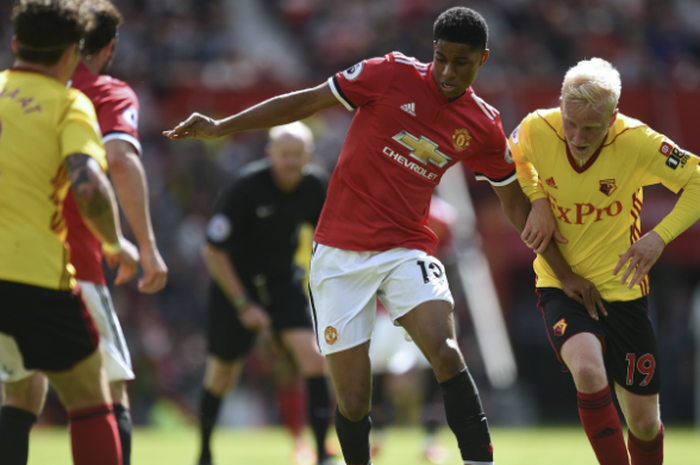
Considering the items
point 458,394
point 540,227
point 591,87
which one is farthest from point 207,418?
point 591,87

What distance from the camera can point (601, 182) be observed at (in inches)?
191

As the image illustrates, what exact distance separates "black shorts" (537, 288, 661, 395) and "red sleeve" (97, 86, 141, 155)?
258cm

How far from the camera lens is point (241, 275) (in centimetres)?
746

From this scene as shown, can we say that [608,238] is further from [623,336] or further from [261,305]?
[261,305]

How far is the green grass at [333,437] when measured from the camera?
802cm

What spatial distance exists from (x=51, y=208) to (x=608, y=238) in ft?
10.2

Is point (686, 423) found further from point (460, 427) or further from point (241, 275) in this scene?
point (460, 427)

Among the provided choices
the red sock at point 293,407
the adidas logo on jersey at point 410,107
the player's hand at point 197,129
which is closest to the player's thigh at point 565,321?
the adidas logo on jersey at point 410,107

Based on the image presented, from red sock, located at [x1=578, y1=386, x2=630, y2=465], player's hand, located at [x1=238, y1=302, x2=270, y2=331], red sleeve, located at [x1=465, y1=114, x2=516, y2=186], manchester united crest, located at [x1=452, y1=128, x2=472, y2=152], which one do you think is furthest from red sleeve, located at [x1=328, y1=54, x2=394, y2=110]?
player's hand, located at [x1=238, y1=302, x2=270, y2=331]

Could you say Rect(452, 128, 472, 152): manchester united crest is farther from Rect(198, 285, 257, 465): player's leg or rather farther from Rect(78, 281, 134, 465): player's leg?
Rect(198, 285, 257, 465): player's leg

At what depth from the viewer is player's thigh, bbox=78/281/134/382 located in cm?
473

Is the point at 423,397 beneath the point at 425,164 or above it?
beneath

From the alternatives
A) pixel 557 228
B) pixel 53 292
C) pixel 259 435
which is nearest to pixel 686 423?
pixel 259 435

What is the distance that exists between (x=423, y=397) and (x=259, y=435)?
7.86ft
